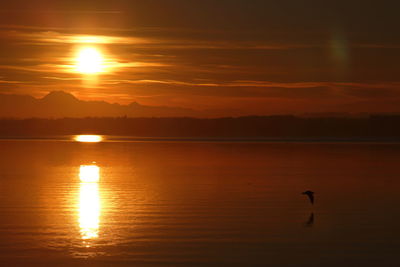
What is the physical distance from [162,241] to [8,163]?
71.8 feet

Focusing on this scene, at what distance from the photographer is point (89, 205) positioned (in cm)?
1800

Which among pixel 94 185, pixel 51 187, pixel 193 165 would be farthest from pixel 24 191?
pixel 193 165

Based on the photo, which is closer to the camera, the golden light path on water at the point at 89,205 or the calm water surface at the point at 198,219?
the calm water surface at the point at 198,219

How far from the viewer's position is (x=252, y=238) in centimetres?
1357

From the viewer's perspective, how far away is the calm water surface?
1195cm

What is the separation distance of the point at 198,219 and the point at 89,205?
150 inches

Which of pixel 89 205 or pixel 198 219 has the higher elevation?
pixel 89 205

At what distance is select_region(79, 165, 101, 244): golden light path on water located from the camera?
14203 mm

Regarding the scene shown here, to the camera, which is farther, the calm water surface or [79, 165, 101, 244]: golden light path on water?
[79, 165, 101, 244]: golden light path on water

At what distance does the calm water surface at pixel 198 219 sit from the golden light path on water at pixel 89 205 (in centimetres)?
3

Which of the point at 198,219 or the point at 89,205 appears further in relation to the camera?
the point at 89,205

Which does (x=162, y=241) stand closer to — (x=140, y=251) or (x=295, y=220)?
(x=140, y=251)

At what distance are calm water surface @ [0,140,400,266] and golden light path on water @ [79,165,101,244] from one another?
0.09ft

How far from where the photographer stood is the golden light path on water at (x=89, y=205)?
559 inches
